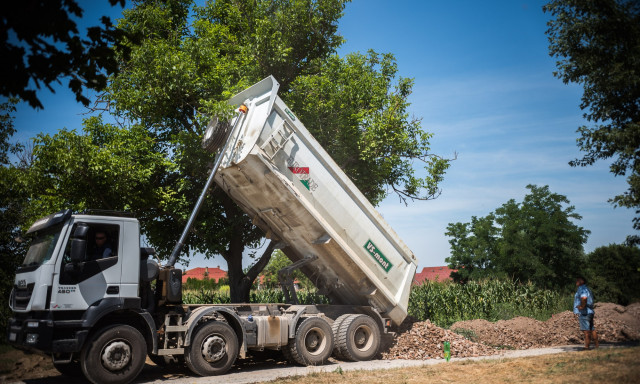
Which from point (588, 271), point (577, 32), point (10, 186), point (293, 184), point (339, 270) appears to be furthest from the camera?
point (588, 271)

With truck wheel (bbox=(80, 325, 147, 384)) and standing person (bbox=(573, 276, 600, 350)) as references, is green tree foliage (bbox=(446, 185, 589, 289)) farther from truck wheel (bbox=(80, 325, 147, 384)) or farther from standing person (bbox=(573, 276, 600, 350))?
truck wheel (bbox=(80, 325, 147, 384))

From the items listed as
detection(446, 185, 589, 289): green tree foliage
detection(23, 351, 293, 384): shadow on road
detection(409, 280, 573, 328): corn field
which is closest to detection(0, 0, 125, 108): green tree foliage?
detection(23, 351, 293, 384): shadow on road

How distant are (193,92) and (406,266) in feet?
27.6

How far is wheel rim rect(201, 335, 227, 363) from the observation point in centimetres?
816

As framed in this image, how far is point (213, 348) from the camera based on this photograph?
8.27 metres

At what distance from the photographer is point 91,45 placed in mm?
4375

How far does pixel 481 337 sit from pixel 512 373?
552 centimetres

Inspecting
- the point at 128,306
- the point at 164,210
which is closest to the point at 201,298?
the point at 164,210

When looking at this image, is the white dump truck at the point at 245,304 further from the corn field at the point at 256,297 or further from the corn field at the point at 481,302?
the corn field at the point at 481,302

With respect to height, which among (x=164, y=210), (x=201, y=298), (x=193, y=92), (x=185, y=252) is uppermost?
(x=193, y=92)

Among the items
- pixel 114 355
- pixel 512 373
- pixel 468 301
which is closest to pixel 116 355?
pixel 114 355

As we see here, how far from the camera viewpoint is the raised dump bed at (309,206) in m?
8.86

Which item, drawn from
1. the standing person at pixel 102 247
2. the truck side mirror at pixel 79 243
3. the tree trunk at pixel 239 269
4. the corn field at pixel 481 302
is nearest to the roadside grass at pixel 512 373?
the standing person at pixel 102 247

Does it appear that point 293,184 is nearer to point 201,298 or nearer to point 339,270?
point 339,270
